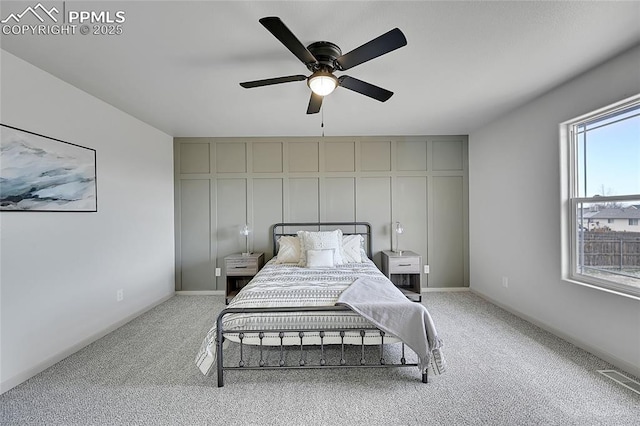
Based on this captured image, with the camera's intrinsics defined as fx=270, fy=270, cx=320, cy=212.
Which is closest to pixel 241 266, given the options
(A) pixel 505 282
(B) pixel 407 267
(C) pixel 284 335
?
(C) pixel 284 335

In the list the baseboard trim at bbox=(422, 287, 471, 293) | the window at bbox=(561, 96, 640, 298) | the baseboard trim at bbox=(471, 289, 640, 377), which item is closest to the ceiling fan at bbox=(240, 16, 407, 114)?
the window at bbox=(561, 96, 640, 298)

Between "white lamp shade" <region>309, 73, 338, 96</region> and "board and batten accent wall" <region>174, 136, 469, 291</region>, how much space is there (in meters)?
2.47

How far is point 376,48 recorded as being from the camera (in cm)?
170

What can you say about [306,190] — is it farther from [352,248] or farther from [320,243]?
[352,248]

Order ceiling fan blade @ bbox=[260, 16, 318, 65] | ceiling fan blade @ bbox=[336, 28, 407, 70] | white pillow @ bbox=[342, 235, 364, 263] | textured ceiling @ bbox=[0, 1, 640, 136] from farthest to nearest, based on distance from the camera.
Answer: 1. white pillow @ bbox=[342, 235, 364, 263]
2. textured ceiling @ bbox=[0, 1, 640, 136]
3. ceiling fan blade @ bbox=[336, 28, 407, 70]
4. ceiling fan blade @ bbox=[260, 16, 318, 65]

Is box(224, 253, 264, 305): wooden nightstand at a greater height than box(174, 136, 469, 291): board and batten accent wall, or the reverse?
box(174, 136, 469, 291): board and batten accent wall

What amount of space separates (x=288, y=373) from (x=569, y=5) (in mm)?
3326

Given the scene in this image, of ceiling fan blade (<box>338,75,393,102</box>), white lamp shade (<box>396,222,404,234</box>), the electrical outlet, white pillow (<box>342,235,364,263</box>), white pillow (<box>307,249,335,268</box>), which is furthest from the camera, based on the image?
white lamp shade (<box>396,222,404,234</box>)

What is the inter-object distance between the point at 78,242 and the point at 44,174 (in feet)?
2.44

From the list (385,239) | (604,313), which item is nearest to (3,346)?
(385,239)

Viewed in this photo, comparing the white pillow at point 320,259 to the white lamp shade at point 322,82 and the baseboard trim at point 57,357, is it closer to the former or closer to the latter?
the white lamp shade at point 322,82

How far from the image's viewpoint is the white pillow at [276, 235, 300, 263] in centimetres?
395

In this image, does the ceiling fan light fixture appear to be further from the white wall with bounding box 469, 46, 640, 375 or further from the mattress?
the white wall with bounding box 469, 46, 640, 375

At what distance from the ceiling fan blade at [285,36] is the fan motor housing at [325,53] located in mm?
121
